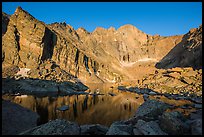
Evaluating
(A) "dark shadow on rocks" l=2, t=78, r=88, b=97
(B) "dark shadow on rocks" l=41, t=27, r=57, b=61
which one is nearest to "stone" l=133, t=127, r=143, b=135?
(A) "dark shadow on rocks" l=2, t=78, r=88, b=97

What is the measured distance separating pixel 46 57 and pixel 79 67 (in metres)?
34.0

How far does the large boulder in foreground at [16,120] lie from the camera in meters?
25.7

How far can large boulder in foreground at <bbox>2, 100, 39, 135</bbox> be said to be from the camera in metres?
25.7

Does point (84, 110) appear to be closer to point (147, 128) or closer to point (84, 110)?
point (84, 110)

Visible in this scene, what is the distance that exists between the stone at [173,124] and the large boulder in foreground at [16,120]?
18.2 m

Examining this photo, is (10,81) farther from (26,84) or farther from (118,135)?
(118,135)

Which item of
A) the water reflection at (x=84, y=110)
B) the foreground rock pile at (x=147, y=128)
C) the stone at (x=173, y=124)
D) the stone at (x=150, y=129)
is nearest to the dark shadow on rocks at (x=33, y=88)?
the water reflection at (x=84, y=110)

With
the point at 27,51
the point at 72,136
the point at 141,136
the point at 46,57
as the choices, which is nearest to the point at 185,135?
the point at 141,136

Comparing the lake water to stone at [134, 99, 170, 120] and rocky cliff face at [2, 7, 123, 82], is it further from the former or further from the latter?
rocky cliff face at [2, 7, 123, 82]

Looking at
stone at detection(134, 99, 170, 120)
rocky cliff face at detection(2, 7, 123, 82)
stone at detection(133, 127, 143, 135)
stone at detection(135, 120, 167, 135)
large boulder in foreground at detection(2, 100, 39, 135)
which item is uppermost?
rocky cliff face at detection(2, 7, 123, 82)

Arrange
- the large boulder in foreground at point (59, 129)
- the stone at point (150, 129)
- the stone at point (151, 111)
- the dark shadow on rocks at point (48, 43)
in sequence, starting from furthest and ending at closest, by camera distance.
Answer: the dark shadow on rocks at point (48, 43) < the stone at point (151, 111) < the large boulder in foreground at point (59, 129) < the stone at point (150, 129)

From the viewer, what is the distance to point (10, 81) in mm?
78438

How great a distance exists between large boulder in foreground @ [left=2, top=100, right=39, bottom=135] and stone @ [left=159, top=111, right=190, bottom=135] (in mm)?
18157

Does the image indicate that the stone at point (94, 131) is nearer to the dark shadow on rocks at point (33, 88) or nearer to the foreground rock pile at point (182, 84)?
the foreground rock pile at point (182, 84)
